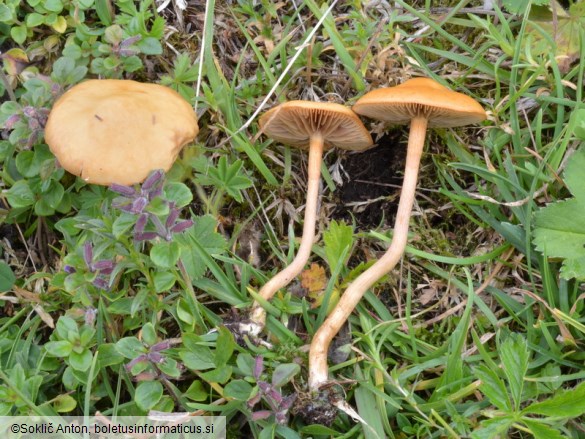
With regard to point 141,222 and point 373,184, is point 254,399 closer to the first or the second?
point 141,222

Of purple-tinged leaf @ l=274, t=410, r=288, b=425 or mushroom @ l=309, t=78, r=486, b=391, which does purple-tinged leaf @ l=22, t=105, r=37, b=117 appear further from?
purple-tinged leaf @ l=274, t=410, r=288, b=425

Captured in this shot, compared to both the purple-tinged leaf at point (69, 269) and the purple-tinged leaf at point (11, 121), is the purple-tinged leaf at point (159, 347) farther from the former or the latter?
the purple-tinged leaf at point (11, 121)

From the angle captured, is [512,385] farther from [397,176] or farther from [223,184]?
[223,184]

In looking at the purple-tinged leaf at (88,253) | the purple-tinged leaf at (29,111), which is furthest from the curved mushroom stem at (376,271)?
the purple-tinged leaf at (29,111)

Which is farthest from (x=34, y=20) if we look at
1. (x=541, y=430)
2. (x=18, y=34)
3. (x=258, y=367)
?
(x=541, y=430)

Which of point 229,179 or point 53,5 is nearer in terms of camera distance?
point 229,179

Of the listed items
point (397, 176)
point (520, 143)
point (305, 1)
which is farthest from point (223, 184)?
point (520, 143)
